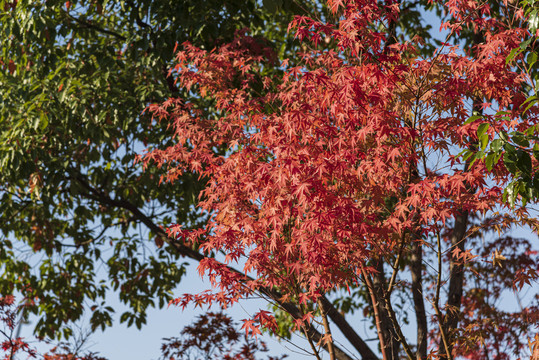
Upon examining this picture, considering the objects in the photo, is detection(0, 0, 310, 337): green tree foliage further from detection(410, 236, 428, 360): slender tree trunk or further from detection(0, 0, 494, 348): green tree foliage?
detection(410, 236, 428, 360): slender tree trunk

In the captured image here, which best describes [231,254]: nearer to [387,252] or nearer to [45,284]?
[387,252]

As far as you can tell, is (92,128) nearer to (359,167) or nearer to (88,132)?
(88,132)

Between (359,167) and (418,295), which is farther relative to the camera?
(418,295)

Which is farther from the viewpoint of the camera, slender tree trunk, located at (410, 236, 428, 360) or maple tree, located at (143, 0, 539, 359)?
slender tree trunk, located at (410, 236, 428, 360)

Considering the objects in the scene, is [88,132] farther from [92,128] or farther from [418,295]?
[418,295]

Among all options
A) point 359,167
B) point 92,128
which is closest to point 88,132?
Answer: point 92,128

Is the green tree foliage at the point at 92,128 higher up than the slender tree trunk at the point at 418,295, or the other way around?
the green tree foliage at the point at 92,128

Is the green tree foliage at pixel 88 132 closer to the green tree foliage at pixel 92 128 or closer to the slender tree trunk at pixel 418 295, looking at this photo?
the green tree foliage at pixel 92 128

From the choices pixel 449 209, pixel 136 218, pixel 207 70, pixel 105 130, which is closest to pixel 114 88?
pixel 105 130

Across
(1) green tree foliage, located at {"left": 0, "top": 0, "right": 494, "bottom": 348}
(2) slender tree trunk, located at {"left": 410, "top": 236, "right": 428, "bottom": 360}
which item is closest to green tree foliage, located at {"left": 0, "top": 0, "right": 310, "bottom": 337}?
(1) green tree foliage, located at {"left": 0, "top": 0, "right": 494, "bottom": 348}

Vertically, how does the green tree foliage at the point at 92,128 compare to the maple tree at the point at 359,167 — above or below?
above

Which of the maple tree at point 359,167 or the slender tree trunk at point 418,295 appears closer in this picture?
the maple tree at point 359,167

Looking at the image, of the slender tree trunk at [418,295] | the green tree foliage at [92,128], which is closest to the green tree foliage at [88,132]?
the green tree foliage at [92,128]

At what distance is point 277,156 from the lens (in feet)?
14.1
